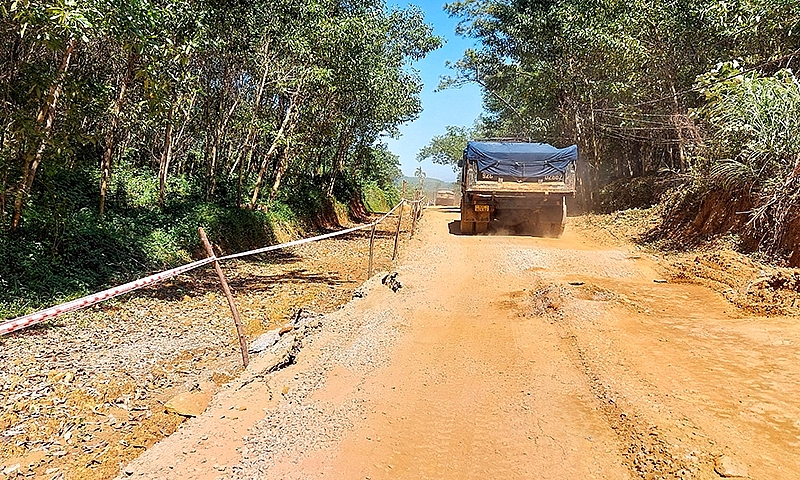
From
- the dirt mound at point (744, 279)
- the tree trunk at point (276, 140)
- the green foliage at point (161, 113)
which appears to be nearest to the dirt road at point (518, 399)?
the dirt mound at point (744, 279)

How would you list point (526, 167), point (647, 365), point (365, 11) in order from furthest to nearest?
point (365, 11), point (526, 167), point (647, 365)

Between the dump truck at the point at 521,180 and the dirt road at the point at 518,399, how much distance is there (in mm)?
6908

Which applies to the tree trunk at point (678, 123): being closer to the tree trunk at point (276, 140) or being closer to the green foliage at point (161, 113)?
the green foliage at point (161, 113)

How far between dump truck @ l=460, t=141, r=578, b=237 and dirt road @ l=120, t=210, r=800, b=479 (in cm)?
691

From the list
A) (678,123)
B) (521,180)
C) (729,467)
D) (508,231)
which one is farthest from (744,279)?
(678,123)

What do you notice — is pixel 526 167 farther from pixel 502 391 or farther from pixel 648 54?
pixel 502 391

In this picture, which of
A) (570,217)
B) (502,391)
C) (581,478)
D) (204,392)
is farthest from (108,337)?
(570,217)

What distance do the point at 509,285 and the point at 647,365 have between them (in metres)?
3.59

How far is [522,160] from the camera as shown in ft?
45.5

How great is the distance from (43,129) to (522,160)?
33.6ft

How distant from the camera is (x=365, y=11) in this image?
53.0 ft

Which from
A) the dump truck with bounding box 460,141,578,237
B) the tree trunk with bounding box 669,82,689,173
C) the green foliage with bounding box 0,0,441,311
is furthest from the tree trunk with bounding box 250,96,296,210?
the tree trunk with bounding box 669,82,689,173

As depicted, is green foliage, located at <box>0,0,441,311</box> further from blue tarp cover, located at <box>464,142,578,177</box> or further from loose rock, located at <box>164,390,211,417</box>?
blue tarp cover, located at <box>464,142,578,177</box>

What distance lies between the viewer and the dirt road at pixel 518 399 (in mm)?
3252
